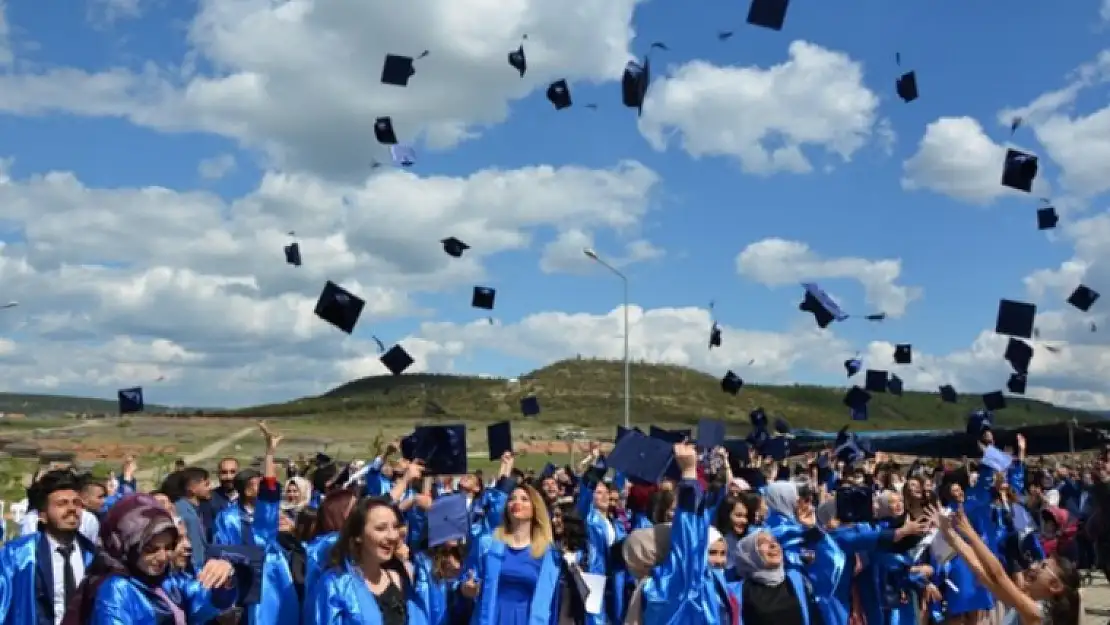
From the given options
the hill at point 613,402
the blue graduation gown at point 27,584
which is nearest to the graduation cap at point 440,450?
the blue graduation gown at point 27,584

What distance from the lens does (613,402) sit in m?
96.9

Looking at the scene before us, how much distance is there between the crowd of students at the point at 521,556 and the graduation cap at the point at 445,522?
1cm

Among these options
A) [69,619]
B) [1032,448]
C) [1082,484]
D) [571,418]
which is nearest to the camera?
[69,619]

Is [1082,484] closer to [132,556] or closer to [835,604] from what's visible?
[835,604]

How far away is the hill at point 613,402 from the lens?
292 ft

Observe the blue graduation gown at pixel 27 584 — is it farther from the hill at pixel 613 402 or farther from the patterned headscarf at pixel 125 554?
the hill at pixel 613 402

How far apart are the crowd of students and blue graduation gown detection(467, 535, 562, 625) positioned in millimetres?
10

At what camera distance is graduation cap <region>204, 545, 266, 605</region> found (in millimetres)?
4887

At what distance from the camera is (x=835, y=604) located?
21.4 ft

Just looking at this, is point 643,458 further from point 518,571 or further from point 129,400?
point 129,400

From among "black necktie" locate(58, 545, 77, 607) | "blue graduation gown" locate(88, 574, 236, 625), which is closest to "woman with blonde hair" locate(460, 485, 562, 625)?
"black necktie" locate(58, 545, 77, 607)

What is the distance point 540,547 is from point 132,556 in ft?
9.47

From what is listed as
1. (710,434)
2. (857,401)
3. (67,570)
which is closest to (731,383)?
(857,401)

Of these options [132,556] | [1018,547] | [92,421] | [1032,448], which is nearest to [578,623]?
[132,556]
